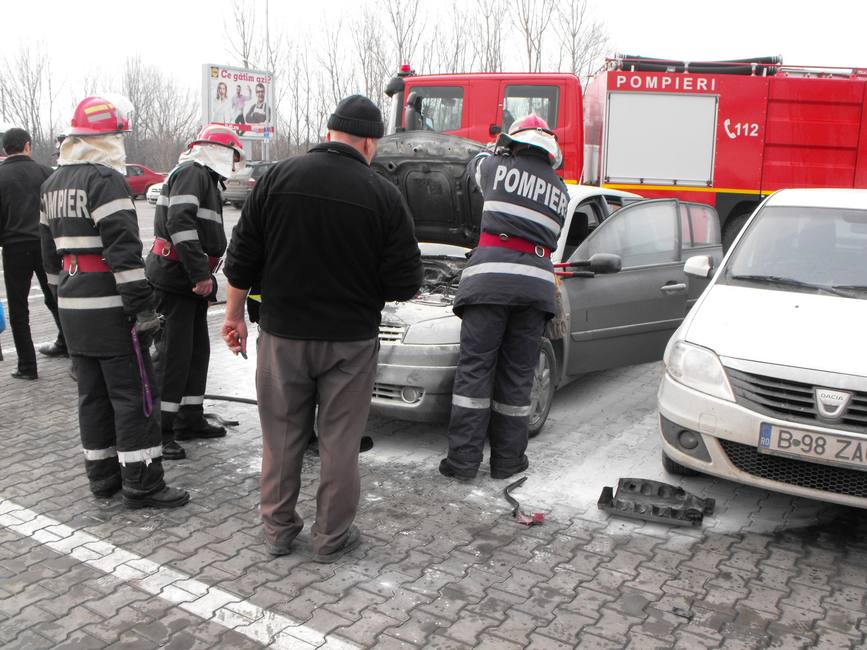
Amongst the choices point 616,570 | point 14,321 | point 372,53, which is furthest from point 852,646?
point 372,53

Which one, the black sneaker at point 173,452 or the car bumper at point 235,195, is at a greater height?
the car bumper at point 235,195

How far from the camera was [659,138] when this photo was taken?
10.7 m

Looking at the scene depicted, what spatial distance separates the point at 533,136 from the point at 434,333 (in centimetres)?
127

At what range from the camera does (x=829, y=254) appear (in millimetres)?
4855

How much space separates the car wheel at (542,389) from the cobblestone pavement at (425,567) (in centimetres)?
32

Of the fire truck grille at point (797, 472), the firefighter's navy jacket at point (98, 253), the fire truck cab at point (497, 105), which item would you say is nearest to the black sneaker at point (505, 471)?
the fire truck grille at point (797, 472)

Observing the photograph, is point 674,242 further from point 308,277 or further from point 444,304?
point 308,277

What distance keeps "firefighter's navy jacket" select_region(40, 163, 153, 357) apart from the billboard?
594 inches

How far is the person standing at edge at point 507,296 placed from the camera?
4.50 m

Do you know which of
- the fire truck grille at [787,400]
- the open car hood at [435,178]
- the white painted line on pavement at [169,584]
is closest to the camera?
the white painted line on pavement at [169,584]

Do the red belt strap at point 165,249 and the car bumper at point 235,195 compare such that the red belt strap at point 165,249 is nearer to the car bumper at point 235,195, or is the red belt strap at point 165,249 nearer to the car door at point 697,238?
the car door at point 697,238

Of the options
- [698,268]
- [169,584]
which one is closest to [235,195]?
[698,268]

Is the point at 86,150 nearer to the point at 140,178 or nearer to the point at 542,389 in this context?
the point at 542,389

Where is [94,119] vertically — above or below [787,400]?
above
